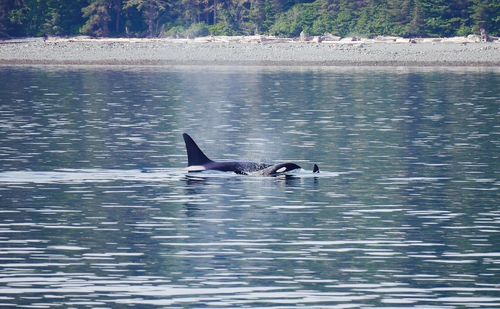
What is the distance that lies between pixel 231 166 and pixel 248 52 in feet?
288

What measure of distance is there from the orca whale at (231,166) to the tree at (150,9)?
336 feet

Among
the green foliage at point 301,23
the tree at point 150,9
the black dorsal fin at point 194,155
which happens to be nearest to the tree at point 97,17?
the tree at point 150,9

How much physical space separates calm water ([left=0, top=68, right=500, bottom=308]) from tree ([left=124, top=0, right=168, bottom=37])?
7299 centimetres

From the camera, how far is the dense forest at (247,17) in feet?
418

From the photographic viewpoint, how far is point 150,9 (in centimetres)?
14450

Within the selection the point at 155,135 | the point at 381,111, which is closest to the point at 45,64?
the point at 381,111

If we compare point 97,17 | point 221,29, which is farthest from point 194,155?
point 97,17

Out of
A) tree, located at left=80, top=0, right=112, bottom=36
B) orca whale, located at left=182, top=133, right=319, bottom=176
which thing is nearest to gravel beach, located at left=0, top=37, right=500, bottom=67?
tree, located at left=80, top=0, right=112, bottom=36

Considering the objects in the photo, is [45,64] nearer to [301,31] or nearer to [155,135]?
[301,31]

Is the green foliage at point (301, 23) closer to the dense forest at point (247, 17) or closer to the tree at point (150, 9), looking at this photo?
the dense forest at point (247, 17)

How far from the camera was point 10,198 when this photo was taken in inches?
1441

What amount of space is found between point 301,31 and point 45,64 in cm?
2247

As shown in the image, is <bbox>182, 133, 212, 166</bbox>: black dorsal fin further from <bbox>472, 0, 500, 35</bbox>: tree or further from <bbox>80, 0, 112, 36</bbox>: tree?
<bbox>80, 0, 112, 36</bbox>: tree

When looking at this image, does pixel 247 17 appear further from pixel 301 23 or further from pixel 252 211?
pixel 252 211
